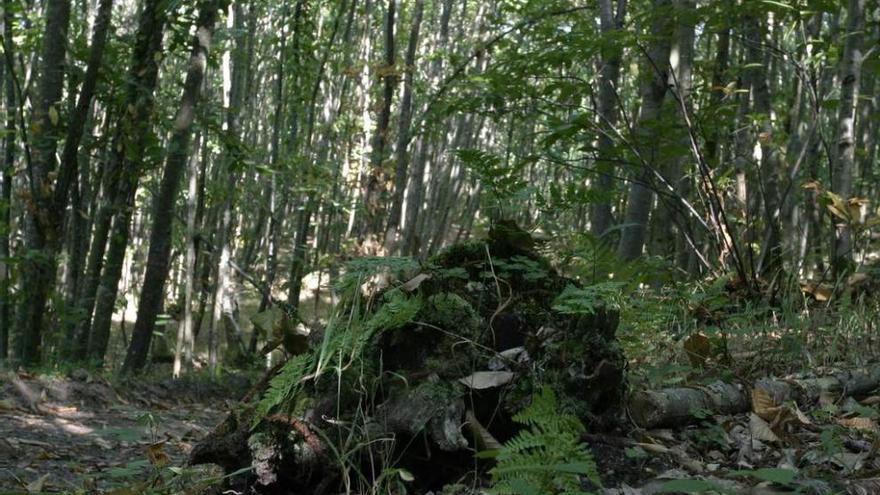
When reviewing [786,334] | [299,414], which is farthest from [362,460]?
[786,334]

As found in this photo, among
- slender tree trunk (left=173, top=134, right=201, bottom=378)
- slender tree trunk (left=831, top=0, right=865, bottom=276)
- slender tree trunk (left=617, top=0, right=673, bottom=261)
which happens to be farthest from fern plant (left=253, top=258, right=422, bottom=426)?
slender tree trunk (left=173, top=134, right=201, bottom=378)

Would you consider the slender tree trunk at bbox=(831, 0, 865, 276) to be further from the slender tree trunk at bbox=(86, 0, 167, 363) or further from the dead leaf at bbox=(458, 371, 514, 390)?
the slender tree trunk at bbox=(86, 0, 167, 363)

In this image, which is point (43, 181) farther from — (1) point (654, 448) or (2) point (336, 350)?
(1) point (654, 448)

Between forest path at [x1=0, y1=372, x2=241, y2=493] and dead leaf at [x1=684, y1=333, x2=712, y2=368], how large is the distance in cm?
248

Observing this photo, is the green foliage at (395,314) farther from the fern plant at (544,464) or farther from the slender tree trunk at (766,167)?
the slender tree trunk at (766,167)

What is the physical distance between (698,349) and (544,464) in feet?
7.44

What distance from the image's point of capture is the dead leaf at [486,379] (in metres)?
2.89

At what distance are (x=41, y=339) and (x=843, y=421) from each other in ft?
22.4

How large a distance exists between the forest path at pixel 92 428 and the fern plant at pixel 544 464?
123cm

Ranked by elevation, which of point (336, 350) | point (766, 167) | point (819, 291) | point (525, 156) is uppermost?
point (766, 167)

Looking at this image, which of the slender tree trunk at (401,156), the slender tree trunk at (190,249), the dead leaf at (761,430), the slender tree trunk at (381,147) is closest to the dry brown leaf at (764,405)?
the dead leaf at (761,430)

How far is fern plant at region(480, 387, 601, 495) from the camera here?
216cm

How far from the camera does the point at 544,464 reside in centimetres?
224

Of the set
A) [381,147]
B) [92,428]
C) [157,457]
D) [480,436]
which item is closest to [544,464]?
[480,436]
